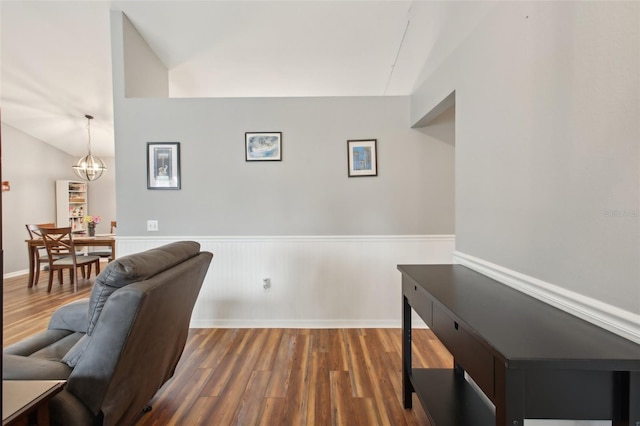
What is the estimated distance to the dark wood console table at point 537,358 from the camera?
2.39 ft

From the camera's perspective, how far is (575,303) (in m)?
0.99

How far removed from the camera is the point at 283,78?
3.65 metres

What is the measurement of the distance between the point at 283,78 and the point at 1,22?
284 cm

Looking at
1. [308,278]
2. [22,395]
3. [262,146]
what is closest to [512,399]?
[22,395]

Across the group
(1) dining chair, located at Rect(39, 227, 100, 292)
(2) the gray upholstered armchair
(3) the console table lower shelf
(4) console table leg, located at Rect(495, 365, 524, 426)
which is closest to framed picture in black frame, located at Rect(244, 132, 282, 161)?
(2) the gray upholstered armchair

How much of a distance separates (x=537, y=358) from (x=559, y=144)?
2.71 ft

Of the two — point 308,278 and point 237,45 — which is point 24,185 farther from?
point 308,278

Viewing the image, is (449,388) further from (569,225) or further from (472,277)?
(569,225)

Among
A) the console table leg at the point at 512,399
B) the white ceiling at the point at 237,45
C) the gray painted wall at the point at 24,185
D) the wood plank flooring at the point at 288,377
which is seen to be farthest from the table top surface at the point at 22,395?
the gray painted wall at the point at 24,185

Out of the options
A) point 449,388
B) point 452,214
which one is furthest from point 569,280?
point 452,214

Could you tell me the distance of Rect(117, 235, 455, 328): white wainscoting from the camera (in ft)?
9.17

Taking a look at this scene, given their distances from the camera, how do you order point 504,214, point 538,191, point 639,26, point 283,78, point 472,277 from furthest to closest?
1. point 283,78
2. point 472,277
3. point 504,214
4. point 538,191
5. point 639,26

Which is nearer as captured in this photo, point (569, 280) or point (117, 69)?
point (569, 280)

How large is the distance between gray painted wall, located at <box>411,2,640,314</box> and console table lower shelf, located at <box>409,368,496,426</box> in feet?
2.53
